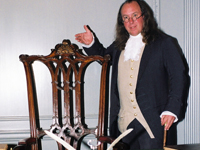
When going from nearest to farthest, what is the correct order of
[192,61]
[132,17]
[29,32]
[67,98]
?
[67,98]
[132,17]
[29,32]
[192,61]

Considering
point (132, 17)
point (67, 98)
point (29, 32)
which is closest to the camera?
point (67, 98)

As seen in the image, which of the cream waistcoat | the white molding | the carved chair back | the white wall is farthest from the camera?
the white molding

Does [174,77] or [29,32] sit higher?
[29,32]

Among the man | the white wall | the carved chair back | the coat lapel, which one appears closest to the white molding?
the white wall

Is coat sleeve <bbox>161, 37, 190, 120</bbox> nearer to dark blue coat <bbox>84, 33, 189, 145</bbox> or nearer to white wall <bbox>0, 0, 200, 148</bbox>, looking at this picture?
dark blue coat <bbox>84, 33, 189, 145</bbox>

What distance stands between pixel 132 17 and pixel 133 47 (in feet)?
0.56

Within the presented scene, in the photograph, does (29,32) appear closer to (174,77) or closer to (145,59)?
(145,59)

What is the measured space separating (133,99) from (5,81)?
864 millimetres

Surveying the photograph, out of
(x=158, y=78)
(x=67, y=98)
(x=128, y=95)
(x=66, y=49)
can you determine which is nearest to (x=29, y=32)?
(x=66, y=49)

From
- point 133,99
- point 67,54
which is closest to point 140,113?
point 133,99

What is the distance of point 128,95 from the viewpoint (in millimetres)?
1511

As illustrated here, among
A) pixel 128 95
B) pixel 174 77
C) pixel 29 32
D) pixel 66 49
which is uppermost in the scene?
pixel 29 32

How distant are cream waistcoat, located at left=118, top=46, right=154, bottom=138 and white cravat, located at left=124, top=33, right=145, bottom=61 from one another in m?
0.03

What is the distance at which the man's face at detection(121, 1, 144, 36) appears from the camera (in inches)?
60.4
